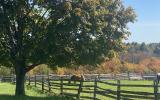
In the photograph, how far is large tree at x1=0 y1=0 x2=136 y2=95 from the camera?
3125 cm

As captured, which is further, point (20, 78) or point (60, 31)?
point (20, 78)

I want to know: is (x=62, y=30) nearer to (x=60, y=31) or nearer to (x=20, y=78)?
(x=60, y=31)

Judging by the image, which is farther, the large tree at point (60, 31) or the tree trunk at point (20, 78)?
the tree trunk at point (20, 78)

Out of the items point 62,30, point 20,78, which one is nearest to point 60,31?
point 62,30

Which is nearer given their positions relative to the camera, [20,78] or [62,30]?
[62,30]

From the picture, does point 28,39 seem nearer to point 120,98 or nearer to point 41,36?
point 41,36

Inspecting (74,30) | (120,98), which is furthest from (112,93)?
(74,30)

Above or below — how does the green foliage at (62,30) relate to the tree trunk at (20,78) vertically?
above

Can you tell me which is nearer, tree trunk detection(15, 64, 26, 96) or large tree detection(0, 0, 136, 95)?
large tree detection(0, 0, 136, 95)

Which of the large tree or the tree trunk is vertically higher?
the large tree

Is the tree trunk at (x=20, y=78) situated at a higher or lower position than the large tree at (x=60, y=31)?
lower

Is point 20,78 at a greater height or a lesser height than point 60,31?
lesser

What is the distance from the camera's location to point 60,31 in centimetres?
3073

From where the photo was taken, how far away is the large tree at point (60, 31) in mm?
31250
